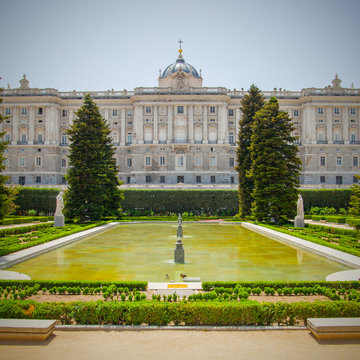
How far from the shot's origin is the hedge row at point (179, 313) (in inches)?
282

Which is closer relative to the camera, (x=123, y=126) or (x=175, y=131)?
(x=175, y=131)

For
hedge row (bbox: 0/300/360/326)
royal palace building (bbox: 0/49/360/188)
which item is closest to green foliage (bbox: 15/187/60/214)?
royal palace building (bbox: 0/49/360/188)

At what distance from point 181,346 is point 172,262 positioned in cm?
724

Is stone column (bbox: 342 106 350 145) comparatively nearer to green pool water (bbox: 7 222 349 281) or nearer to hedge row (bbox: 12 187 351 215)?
hedge row (bbox: 12 187 351 215)

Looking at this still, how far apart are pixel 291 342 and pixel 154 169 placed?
5495cm

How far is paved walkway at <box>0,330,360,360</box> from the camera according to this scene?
5887mm

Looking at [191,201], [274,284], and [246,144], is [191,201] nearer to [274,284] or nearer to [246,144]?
[246,144]

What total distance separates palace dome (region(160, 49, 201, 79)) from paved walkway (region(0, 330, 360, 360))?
217 feet

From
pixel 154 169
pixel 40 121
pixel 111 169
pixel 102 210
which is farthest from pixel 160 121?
pixel 102 210

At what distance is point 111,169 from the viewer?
111 ft

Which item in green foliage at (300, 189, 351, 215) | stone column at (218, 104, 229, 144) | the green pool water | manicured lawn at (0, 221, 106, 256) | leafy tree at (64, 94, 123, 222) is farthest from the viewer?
stone column at (218, 104, 229, 144)

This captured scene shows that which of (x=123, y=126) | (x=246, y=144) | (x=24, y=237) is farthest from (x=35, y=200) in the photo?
(x=123, y=126)

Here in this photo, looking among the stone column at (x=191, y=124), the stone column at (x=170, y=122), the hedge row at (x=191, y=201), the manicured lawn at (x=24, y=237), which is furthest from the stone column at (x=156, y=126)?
the manicured lawn at (x=24, y=237)

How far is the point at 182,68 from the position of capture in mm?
69000
